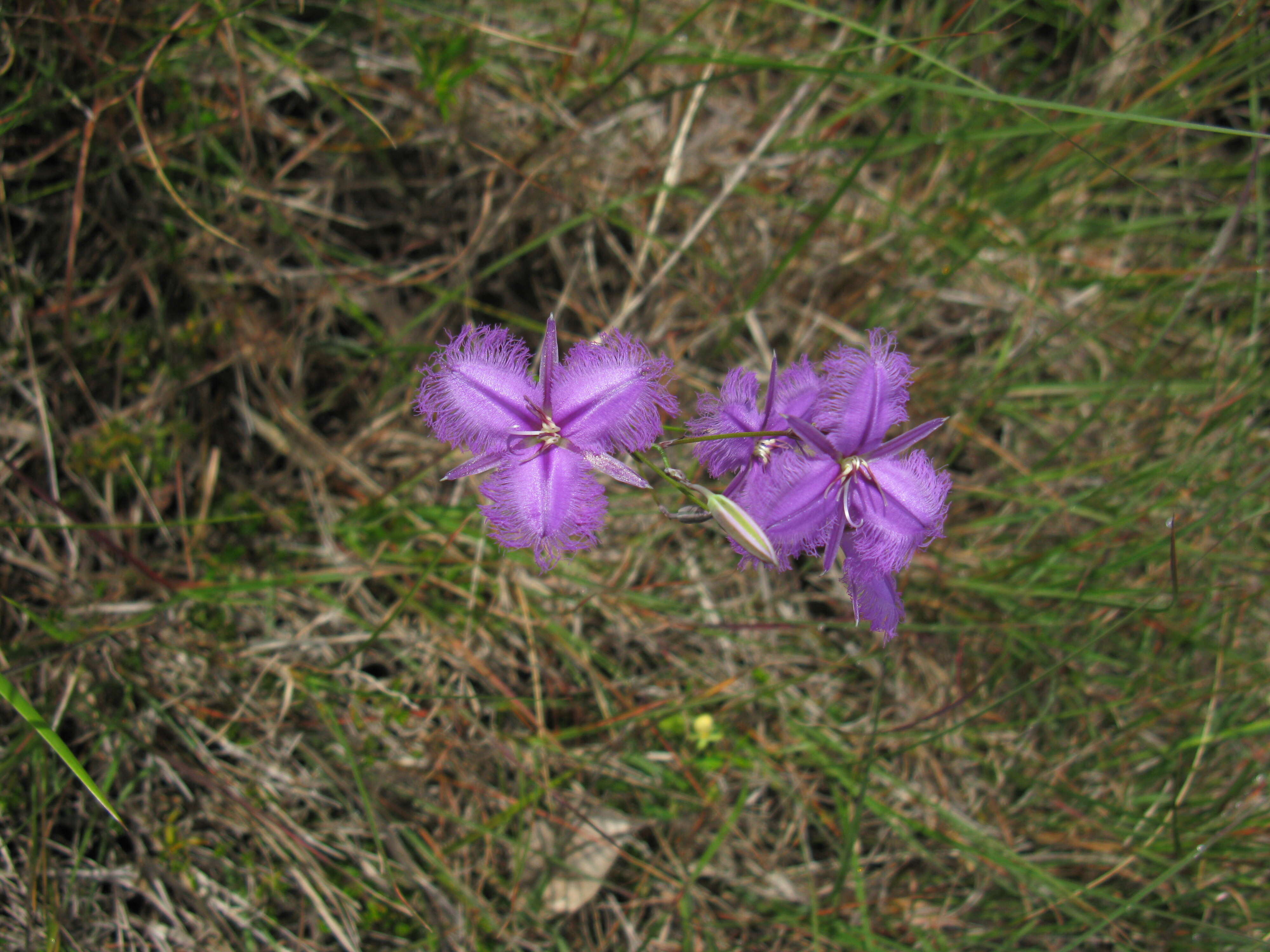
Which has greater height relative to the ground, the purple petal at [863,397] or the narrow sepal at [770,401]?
the purple petal at [863,397]

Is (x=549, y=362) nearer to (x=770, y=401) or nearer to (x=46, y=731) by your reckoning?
(x=770, y=401)

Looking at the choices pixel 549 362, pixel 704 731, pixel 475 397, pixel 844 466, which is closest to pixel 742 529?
pixel 844 466

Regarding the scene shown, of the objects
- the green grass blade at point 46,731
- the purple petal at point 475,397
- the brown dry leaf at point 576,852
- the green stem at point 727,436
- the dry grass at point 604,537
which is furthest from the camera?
the brown dry leaf at point 576,852

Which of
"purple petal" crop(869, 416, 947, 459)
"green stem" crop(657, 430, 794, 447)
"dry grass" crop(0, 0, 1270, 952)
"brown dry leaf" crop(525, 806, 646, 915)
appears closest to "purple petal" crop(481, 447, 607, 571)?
"green stem" crop(657, 430, 794, 447)

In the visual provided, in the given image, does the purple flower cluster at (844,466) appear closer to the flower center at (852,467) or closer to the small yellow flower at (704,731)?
the flower center at (852,467)

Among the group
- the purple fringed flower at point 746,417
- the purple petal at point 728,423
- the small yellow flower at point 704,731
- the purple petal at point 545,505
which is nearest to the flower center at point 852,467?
the purple fringed flower at point 746,417

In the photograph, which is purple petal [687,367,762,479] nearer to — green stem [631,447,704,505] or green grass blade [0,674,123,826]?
green stem [631,447,704,505]

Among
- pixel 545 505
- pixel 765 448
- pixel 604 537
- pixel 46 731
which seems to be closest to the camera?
pixel 545 505

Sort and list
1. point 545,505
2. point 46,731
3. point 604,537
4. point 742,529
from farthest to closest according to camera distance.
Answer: point 604,537 → point 46,731 → point 545,505 → point 742,529
